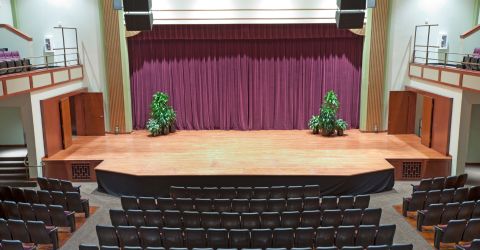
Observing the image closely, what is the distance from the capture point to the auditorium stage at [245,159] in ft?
37.5

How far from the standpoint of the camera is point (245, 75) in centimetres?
1675

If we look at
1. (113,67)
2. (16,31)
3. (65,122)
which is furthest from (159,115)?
(16,31)

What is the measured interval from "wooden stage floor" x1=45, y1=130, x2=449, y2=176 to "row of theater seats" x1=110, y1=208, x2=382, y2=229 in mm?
→ 3083

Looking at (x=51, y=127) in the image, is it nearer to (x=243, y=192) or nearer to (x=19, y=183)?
(x=19, y=183)

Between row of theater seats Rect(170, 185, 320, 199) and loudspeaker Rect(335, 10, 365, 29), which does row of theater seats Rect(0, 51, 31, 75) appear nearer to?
row of theater seats Rect(170, 185, 320, 199)

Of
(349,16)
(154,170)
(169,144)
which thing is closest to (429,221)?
(349,16)

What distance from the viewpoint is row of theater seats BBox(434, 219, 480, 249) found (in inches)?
307

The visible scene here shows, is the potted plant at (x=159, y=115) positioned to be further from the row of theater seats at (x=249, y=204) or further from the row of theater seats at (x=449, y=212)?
the row of theater seats at (x=449, y=212)

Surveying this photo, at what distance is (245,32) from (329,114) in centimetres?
415

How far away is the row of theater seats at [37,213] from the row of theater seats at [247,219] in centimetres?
134

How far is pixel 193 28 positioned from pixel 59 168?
654 cm

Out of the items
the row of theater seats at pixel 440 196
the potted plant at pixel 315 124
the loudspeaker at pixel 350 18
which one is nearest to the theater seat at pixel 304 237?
the row of theater seats at pixel 440 196

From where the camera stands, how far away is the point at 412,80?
15.2 metres

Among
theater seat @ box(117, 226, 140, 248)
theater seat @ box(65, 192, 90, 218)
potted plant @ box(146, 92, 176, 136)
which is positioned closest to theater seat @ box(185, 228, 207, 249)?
theater seat @ box(117, 226, 140, 248)
